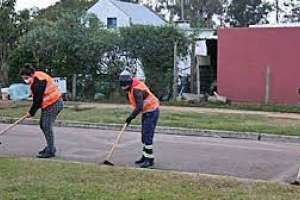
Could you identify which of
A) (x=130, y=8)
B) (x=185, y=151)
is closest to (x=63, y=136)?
(x=185, y=151)

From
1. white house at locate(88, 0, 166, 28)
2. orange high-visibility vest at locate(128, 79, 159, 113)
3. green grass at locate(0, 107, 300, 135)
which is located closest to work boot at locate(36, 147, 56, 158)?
orange high-visibility vest at locate(128, 79, 159, 113)

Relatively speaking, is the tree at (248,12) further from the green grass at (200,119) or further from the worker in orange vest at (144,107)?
the worker in orange vest at (144,107)

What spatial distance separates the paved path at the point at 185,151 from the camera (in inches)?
381

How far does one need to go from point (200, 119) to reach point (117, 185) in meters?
8.45

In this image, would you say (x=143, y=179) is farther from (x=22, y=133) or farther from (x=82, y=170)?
(x=22, y=133)

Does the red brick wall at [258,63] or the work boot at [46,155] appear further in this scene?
the red brick wall at [258,63]

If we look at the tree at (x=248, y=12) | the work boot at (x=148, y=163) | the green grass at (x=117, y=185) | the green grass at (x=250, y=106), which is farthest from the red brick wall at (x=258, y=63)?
the tree at (x=248, y=12)

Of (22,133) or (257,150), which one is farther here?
(22,133)

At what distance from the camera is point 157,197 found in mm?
6926

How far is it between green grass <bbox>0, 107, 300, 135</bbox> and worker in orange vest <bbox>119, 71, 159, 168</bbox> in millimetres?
4754

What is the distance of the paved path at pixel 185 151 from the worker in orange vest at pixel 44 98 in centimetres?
45

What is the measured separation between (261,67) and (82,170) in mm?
12899

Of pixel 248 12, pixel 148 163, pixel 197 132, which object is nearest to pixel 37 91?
pixel 148 163

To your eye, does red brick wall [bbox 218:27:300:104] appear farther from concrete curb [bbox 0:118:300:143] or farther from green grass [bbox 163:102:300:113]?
concrete curb [bbox 0:118:300:143]
